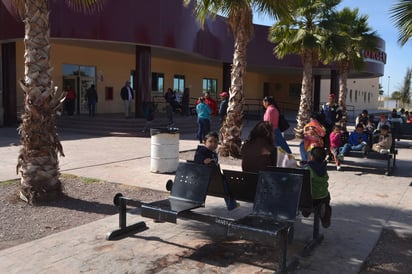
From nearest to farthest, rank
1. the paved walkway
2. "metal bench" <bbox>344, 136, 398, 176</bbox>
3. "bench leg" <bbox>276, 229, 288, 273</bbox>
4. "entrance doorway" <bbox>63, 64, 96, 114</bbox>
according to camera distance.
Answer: "bench leg" <bbox>276, 229, 288, 273</bbox>, the paved walkway, "metal bench" <bbox>344, 136, 398, 176</bbox>, "entrance doorway" <bbox>63, 64, 96, 114</bbox>

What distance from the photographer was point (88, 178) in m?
8.20

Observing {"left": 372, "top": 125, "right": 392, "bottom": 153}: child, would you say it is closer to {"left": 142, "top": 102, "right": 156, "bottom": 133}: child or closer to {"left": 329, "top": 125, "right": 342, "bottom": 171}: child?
{"left": 329, "top": 125, "right": 342, "bottom": 171}: child

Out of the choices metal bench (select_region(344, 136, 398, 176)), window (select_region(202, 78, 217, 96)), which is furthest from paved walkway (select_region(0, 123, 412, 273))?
window (select_region(202, 78, 217, 96))

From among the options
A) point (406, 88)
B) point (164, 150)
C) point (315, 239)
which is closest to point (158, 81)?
point (164, 150)

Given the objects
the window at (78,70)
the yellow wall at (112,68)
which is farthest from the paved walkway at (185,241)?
the window at (78,70)

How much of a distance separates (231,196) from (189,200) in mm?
648

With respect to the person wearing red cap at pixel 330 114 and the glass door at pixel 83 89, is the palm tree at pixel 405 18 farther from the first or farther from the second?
the glass door at pixel 83 89

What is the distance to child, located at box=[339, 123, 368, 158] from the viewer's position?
9.89 m

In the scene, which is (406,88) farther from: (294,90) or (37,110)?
(37,110)

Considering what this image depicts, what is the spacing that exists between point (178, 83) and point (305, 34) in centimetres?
1419

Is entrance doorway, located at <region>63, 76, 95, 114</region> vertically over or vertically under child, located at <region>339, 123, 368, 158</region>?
over

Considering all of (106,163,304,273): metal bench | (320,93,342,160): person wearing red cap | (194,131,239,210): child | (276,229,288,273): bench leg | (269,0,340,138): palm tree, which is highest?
(269,0,340,138): palm tree

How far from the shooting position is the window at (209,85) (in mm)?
31173

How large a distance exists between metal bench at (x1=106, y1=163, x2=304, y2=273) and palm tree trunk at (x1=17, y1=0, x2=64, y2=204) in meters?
1.90
